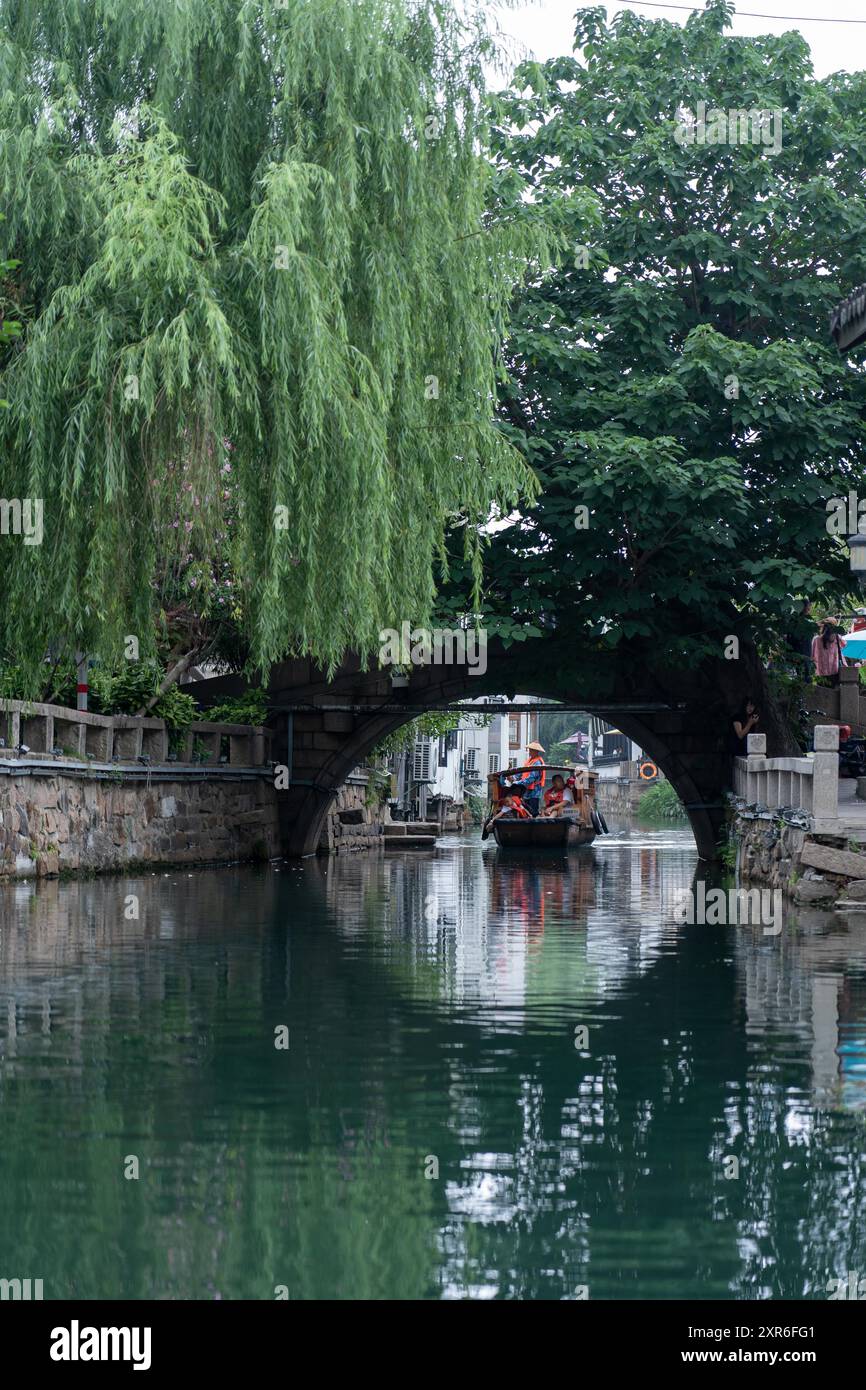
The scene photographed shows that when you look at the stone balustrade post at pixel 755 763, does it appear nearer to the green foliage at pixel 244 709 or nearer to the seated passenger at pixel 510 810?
the green foliage at pixel 244 709

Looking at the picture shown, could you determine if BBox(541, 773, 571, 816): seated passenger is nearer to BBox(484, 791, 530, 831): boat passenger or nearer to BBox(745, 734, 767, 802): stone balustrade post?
BBox(484, 791, 530, 831): boat passenger

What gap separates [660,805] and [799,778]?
59.4 meters

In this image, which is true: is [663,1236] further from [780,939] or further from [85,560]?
[780,939]

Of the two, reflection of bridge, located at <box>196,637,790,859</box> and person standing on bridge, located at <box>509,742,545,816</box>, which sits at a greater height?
reflection of bridge, located at <box>196,637,790,859</box>

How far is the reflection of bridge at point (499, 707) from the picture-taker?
2698 cm

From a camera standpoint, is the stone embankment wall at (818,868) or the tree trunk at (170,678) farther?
the tree trunk at (170,678)

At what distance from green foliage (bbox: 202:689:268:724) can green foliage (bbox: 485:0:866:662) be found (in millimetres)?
6049

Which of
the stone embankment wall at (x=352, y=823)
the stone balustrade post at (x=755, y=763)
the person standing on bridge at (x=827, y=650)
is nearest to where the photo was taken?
the stone balustrade post at (x=755, y=763)

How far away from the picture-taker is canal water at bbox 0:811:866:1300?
4.91 m

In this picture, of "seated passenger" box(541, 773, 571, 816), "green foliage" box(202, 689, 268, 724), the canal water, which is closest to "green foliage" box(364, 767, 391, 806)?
"seated passenger" box(541, 773, 571, 816)

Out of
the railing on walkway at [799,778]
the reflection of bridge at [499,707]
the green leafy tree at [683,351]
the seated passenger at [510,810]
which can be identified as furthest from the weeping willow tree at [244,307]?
the seated passenger at [510,810]

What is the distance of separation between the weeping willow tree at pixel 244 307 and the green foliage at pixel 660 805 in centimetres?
5984

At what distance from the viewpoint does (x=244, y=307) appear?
11.6 m

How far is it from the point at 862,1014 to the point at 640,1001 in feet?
4.30
